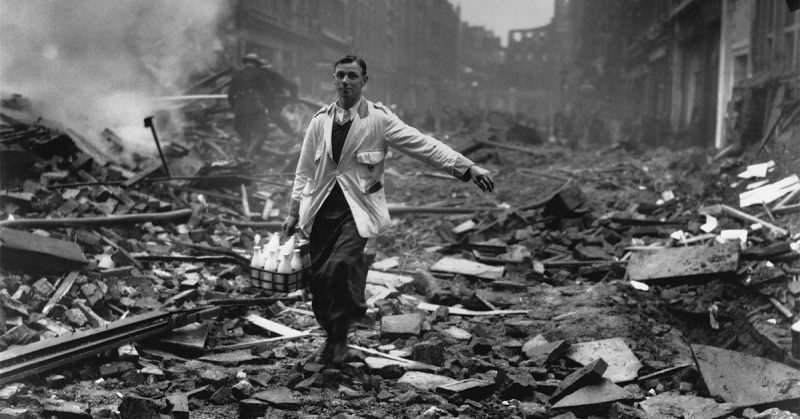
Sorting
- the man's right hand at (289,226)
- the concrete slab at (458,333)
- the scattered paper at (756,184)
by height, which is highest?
the scattered paper at (756,184)

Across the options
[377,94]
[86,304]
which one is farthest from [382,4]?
[86,304]

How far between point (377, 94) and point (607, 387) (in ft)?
136

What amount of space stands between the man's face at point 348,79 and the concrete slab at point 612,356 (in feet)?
8.24

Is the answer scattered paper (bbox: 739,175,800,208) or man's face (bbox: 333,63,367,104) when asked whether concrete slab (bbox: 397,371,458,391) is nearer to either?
man's face (bbox: 333,63,367,104)

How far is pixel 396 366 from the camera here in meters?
4.85

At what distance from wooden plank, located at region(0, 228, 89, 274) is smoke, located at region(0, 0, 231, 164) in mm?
5377

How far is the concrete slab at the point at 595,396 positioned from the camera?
414cm

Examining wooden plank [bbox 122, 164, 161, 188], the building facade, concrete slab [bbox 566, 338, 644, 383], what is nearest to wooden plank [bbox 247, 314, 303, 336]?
concrete slab [bbox 566, 338, 644, 383]

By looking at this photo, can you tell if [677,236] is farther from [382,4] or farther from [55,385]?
[382,4]

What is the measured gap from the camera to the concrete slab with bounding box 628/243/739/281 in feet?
21.8

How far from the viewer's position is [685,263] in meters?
6.90

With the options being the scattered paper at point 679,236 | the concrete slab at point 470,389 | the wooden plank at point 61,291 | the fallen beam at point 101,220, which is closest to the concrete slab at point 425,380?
the concrete slab at point 470,389

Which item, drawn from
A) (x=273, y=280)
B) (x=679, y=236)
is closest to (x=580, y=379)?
(x=273, y=280)

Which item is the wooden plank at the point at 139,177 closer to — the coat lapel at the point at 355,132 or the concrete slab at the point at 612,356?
the coat lapel at the point at 355,132
